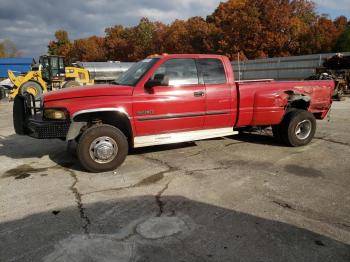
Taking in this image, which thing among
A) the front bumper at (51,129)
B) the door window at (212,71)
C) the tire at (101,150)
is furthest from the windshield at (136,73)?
the front bumper at (51,129)

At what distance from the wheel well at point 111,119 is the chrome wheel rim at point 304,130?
3502 mm

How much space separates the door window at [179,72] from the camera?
19.6 ft

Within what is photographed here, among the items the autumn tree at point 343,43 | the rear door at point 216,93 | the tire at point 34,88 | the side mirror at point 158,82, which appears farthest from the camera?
the autumn tree at point 343,43

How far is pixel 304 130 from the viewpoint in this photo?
7195 millimetres

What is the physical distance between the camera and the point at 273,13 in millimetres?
41750

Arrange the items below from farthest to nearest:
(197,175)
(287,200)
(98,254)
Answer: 1. (197,175)
2. (287,200)
3. (98,254)

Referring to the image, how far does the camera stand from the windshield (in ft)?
19.5

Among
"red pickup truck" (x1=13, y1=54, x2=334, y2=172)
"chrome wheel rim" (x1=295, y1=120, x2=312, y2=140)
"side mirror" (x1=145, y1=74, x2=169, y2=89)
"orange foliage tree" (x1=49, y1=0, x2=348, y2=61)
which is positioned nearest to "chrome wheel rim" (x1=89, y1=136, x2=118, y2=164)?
"red pickup truck" (x1=13, y1=54, x2=334, y2=172)

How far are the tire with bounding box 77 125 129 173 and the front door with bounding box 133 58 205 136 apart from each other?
17.4 inches

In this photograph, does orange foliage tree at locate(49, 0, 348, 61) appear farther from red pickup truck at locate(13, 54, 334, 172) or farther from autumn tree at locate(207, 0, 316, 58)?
red pickup truck at locate(13, 54, 334, 172)

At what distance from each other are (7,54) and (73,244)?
87.0 m

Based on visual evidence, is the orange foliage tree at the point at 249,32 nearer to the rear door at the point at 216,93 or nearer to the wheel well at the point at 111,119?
the rear door at the point at 216,93

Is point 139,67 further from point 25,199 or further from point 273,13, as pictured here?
point 273,13

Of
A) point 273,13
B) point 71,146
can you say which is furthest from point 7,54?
point 71,146
